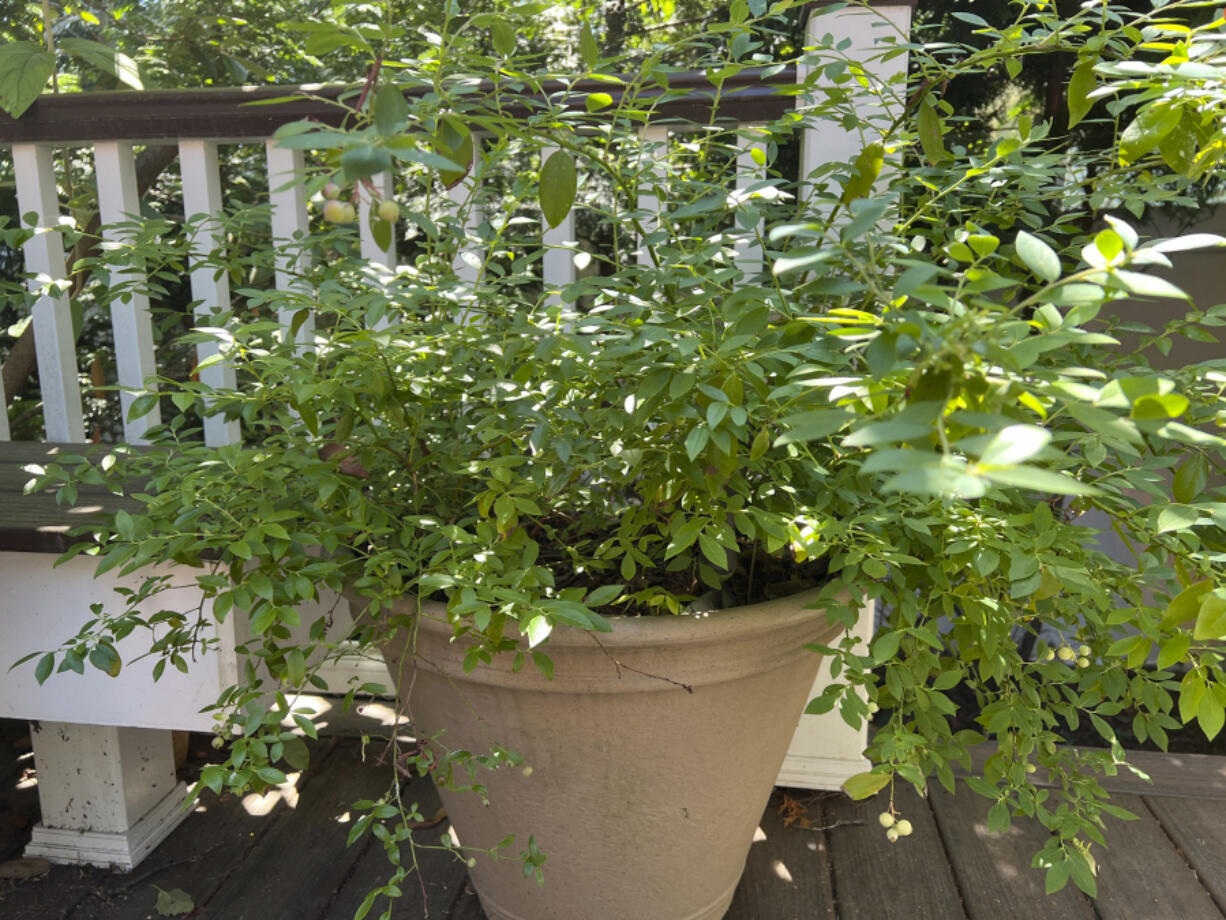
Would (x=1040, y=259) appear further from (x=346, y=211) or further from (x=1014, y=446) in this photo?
(x=346, y=211)

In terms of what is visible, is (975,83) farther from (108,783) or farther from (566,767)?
(108,783)

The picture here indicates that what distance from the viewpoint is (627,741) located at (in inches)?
47.4

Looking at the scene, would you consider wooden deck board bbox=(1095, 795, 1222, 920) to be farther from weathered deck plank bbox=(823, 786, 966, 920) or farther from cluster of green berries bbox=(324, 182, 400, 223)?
cluster of green berries bbox=(324, 182, 400, 223)

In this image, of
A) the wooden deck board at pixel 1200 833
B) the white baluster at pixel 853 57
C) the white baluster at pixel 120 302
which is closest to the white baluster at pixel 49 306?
the white baluster at pixel 120 302

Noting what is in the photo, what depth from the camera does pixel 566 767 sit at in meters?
1.22

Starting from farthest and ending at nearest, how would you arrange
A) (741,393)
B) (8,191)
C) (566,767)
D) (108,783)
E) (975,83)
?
(8,191), (975,83), (108,783), (566,767), (741,393)

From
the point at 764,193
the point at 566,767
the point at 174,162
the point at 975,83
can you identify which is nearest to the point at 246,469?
the point at 566,767

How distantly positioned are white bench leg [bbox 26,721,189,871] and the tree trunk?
117cm

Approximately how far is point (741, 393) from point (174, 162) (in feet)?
9.52

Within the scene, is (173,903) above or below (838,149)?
below

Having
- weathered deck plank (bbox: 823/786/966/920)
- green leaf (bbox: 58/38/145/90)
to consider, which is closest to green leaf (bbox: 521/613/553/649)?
weathered deck plank (bbox: 823/786/966/920)

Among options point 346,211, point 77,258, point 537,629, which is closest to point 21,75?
point 77,258

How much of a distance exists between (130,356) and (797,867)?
5.08 ft

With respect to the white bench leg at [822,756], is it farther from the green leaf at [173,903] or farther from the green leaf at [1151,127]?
the green leaf at [1151,127]
